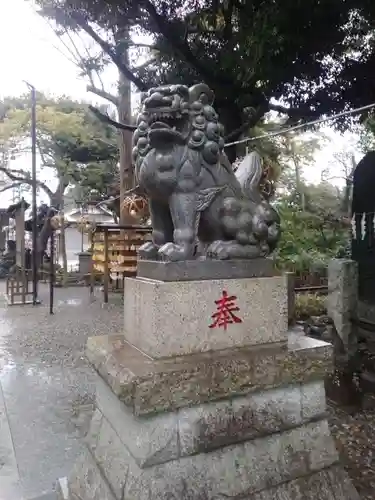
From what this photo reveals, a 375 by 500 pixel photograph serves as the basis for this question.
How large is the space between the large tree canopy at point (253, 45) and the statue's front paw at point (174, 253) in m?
3.85

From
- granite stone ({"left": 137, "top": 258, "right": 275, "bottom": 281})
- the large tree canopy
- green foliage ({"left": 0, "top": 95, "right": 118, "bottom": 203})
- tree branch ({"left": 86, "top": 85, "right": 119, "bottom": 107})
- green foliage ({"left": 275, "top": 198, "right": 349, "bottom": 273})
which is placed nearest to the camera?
granite stone ({"left": 137, "top": 258, "right": 275, "bottom": 281})

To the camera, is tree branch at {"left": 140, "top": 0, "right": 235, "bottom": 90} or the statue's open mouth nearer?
the statue's open mouth

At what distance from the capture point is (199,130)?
7.68 feet

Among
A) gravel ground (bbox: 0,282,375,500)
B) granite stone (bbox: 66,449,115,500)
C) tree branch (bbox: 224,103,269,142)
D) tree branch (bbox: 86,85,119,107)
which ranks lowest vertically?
gravel ground (bbox: 0,282,375,500)

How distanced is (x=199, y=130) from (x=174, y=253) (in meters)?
0.71

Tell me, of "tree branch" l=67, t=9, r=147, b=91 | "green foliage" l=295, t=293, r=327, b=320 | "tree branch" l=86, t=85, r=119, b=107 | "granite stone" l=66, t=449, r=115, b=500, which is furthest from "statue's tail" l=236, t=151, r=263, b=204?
"tree branch" l=86, t=85, r=119, b=107

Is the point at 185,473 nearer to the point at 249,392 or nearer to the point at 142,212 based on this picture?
the point at 249,392

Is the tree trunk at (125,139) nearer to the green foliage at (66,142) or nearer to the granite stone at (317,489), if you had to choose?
the green foliage at (66,142)

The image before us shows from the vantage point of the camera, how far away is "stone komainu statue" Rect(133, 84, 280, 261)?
2256 millimetres

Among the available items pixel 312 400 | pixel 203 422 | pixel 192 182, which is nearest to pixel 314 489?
pixel 312 400

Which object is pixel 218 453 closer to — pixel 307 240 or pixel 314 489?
pixel 314 489

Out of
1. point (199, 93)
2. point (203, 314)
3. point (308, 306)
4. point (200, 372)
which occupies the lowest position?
point (308, 306)

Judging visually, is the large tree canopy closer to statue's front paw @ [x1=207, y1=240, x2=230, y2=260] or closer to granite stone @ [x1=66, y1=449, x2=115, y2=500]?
statue's front paw @ [x1=207, y1=240, x2=230, y2=260]

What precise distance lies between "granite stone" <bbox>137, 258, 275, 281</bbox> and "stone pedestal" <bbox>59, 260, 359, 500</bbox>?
5 cm
